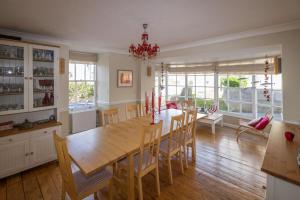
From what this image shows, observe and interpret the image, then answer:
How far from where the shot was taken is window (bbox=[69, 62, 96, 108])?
453 centimetres

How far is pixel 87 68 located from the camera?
4.88 meters

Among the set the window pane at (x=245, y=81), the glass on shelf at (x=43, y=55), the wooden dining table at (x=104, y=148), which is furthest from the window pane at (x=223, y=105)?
the glass on shelf at (x=43, y=55)

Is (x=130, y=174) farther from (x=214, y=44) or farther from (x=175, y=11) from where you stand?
(x=214, y=44)

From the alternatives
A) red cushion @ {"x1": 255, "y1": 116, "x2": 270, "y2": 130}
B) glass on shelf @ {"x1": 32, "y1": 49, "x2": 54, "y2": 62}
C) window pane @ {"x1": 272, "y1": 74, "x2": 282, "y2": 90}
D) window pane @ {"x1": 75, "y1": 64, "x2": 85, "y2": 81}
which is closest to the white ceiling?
glass on shelf @ {"x1": 32, "y1": 49, "x2": 54, "y2": 62}

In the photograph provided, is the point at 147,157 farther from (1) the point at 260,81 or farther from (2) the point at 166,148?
(1) the point at 260,81

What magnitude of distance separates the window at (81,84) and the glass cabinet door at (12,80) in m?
1.68

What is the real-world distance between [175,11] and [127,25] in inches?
35.8

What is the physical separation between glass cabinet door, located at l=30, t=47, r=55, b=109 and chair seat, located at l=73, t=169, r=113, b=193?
1.92 metres

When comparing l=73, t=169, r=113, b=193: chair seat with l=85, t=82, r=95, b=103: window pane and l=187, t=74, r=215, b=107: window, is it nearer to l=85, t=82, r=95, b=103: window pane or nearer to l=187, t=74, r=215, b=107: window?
l=85, t=82, r=95, b=103: window pane

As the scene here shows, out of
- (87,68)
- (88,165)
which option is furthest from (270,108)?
(87,68)

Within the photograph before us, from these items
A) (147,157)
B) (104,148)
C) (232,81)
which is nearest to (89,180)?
(104,148)

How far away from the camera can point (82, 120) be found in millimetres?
4520

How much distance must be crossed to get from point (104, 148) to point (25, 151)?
175 cm

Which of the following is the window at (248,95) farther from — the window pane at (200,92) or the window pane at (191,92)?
the window pane at (191,92)
